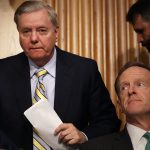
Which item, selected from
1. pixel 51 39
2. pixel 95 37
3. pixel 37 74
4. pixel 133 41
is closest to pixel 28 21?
pixel 51 39

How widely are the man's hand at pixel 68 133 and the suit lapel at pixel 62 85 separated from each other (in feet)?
0.68

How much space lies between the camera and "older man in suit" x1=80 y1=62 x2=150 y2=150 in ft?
4.63

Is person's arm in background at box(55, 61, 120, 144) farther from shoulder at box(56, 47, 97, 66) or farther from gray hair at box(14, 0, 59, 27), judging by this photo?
gray hair at box(14, 0, 59, 27)

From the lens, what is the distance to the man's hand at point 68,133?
131 cm

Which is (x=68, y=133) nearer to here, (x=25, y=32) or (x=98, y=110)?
(x=98, y=110)

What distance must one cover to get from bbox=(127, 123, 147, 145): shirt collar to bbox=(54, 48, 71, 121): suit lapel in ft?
0.94

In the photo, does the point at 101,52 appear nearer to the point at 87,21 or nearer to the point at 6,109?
the point at 87,21

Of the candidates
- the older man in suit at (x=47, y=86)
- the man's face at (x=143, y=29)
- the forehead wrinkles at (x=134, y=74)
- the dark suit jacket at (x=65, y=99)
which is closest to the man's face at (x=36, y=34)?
the older man in suit at (x=47, y=86)

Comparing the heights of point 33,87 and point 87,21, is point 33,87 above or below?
below

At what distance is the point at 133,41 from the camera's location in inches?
81.5

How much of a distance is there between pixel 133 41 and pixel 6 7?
2.54 ft

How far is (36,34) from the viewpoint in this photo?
150 centimetres

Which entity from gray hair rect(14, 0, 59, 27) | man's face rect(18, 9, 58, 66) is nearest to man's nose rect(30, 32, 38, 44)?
man's face rect(18, 9, 58, 66)

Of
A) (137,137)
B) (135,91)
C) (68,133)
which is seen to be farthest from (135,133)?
(68,133)
